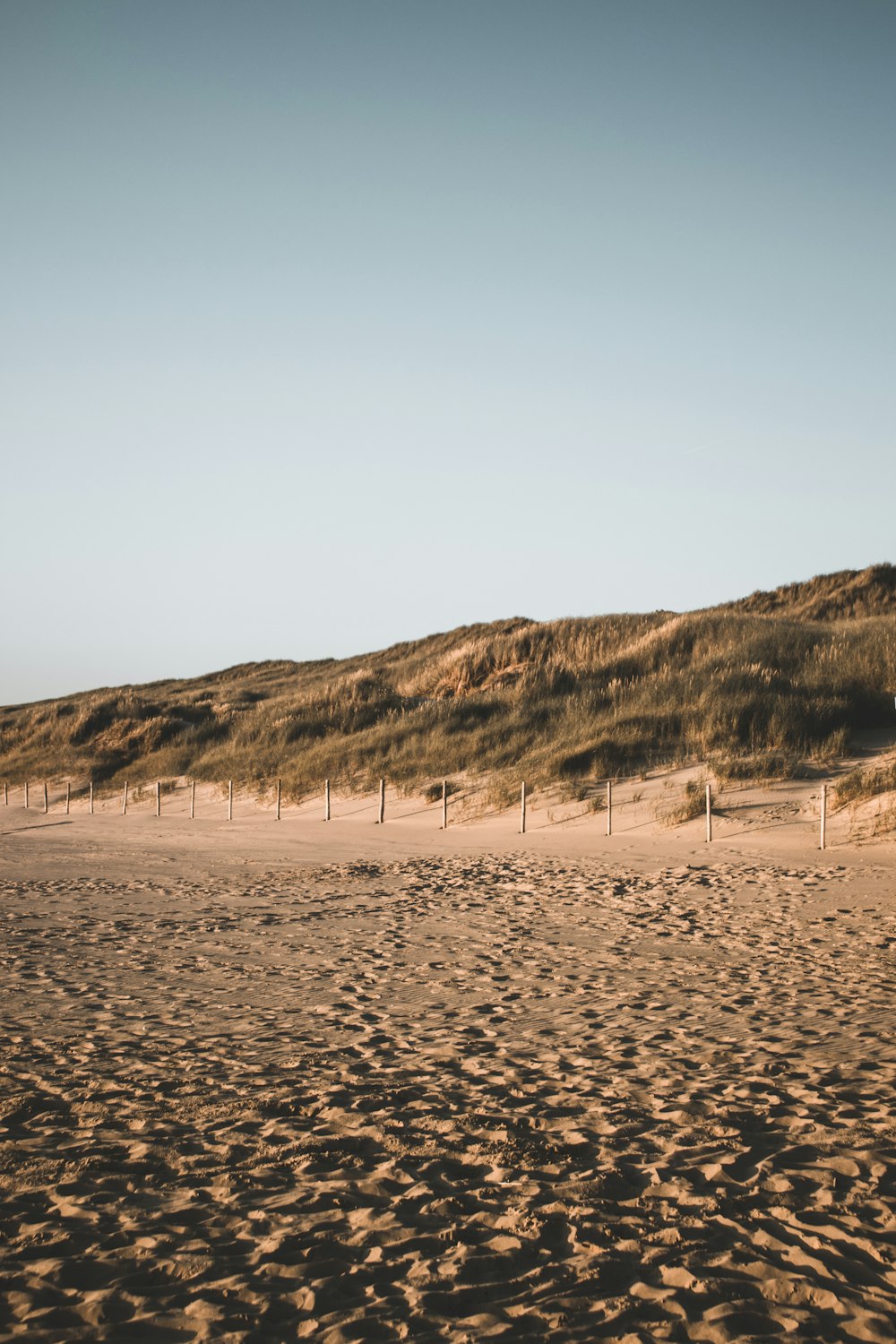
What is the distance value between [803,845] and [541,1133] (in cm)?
1213

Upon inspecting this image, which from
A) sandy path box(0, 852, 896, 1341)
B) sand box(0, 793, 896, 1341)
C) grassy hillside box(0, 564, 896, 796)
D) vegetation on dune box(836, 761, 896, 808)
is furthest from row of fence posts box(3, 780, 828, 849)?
sandy path box(0, 852, 896, 1341)

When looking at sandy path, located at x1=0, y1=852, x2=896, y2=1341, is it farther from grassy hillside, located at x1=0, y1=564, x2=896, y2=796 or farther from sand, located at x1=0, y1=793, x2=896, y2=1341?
grassy hillside, located at x1=0, y1=564, x2=896, y2=796

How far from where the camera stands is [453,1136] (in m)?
5.15

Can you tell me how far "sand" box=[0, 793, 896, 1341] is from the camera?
363 cm

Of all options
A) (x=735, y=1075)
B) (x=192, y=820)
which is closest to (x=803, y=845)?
(x=735, y=1075)

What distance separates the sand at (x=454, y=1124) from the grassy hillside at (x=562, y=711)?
1228cm

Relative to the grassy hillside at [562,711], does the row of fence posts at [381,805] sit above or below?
below

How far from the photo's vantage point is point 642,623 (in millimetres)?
38875

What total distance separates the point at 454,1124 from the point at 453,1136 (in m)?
0.16

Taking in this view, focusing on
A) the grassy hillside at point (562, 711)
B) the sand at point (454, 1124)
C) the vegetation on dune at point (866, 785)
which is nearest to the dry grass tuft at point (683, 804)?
the grassy hillside at point (562, 711)

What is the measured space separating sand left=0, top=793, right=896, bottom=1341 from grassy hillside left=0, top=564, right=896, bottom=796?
1228cm

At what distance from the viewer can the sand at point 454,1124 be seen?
363 centimetres

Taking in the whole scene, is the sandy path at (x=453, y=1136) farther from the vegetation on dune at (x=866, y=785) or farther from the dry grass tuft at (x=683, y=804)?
the dry grass tuft at (x=683, y=804)

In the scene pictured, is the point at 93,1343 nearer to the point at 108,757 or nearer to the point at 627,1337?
the point at 627,1337
